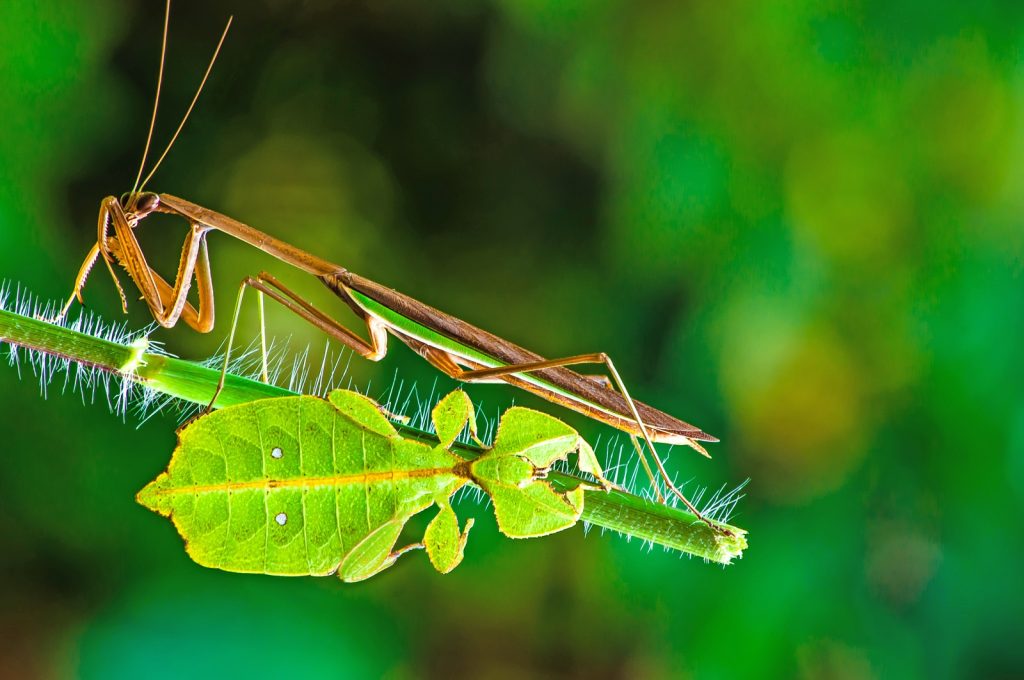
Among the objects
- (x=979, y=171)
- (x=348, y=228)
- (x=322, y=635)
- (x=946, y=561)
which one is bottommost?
(x=322, y=635)

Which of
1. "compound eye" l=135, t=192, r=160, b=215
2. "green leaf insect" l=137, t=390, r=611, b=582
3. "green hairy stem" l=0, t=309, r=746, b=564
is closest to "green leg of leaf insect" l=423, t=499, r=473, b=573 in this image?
"green leaf insect" l=137, t=390, r=611, b=582

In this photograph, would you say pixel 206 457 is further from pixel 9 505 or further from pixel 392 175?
pixel 392 175

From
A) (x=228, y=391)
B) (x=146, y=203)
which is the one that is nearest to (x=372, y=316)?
(x=146, y=203)

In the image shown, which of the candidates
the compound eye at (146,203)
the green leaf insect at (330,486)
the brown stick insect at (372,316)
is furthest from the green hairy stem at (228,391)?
the compound eye at (146,203)

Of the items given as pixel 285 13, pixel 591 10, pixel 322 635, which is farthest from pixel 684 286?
pixel 285 13

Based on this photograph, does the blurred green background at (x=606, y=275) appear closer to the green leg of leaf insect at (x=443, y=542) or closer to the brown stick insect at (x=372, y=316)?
the brown stick insect at (x=372, y=316)

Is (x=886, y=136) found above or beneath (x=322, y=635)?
above
